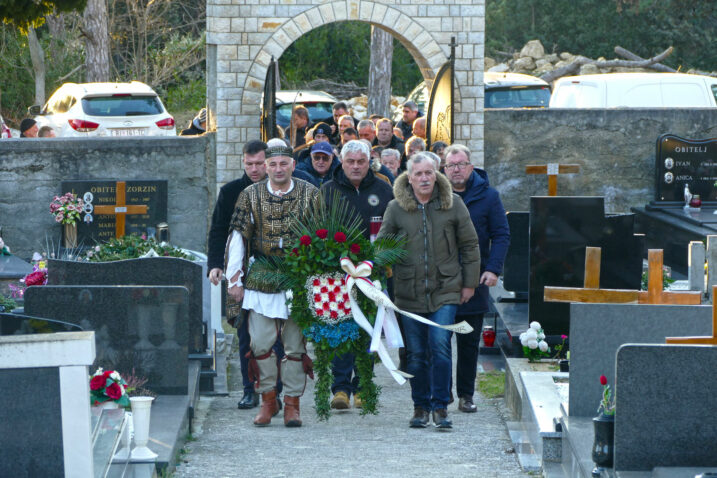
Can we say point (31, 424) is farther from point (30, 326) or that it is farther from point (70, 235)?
point (70, 235)

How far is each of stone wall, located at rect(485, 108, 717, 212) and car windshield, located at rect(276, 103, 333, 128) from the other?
5.86 meters

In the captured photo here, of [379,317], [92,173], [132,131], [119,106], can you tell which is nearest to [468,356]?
[379,317]

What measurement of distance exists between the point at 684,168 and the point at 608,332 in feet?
32.4

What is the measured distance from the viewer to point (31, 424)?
4.39m

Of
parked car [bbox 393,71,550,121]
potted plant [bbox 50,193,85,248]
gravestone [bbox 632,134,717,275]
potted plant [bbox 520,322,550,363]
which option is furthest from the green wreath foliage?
parked car [bbox 393,71,550,121]

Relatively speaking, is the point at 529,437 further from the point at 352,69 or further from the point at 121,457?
the point at 352,69

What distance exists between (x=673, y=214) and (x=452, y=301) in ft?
26.3

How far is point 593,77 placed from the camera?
63.3ft

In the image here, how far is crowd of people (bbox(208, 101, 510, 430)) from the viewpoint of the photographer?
705cm

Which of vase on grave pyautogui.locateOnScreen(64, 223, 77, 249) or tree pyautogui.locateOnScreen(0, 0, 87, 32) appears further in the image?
vase on grave pyautogui.locateOnScreen(64, 223, 77, 249)

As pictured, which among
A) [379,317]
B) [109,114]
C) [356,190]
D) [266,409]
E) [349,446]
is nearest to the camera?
[349,446]

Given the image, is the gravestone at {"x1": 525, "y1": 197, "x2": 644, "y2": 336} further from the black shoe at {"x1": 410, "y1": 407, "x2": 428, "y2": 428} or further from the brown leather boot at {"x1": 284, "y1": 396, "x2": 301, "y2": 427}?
the brown leather boot at {"x1": 284, "y1": 396, "x2": 301, "y2": 427}

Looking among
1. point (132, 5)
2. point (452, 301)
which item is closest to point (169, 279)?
point (452, 301)

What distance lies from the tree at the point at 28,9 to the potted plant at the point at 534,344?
11.8 ft
